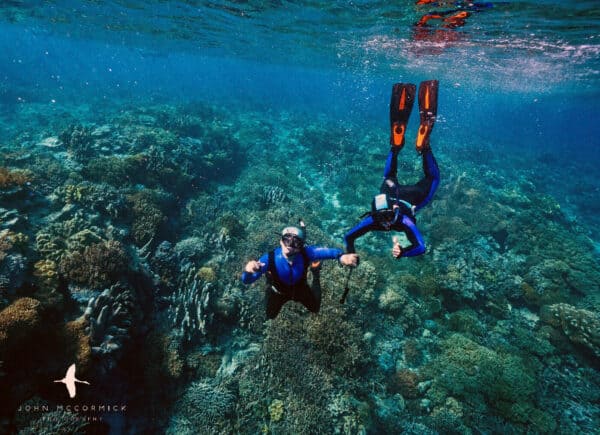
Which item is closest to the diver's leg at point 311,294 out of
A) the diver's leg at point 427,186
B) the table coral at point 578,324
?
the diver's leg at point 427,186

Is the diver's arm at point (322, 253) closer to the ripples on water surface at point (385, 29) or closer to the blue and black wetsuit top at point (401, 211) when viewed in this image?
the blue and black wetsuit top at point (401, 211)

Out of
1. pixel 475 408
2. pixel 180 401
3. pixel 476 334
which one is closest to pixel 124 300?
pixel 180 401

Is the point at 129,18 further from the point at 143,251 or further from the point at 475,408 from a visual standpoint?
the point at 475,408

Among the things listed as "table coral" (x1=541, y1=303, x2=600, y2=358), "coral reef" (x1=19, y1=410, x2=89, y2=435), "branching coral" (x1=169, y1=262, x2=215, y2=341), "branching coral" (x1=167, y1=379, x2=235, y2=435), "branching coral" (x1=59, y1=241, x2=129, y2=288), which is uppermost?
"branching coral" (x1=59, y1=241, x2=129, y2=288)

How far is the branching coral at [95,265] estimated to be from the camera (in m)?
6.12

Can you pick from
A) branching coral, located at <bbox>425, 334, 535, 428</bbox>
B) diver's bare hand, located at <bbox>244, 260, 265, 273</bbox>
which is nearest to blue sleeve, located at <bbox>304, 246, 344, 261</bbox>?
diver's bare hand, located at <bbox>244, 260, 265, 273</bbox>

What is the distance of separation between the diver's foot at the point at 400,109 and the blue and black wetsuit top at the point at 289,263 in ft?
11.2

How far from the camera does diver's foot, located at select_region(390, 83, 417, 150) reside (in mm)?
6668

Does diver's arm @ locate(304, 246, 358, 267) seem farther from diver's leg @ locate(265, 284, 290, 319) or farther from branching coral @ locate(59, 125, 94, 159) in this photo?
branching coral @ locate(59, 125, 94, 159)

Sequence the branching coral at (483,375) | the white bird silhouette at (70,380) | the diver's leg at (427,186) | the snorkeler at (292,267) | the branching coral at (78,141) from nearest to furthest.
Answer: the snorkeler at (292,267) → the white bird silhouette at (70,380) → the diver's leg at (427,186) → the branching coral at (483,375) → the branching coral at (78,141)

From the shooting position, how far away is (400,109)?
6.81 meters

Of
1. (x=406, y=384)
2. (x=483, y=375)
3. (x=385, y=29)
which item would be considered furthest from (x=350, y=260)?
(x=385, y=29)

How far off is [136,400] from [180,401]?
32.9 inches

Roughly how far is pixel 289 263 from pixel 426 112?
4968 mm
